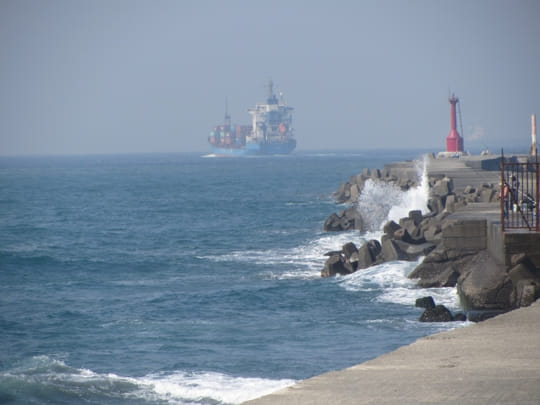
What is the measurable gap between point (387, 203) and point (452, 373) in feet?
84.1

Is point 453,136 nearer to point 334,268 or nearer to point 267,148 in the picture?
point 334,268

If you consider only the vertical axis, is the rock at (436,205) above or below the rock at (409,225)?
above

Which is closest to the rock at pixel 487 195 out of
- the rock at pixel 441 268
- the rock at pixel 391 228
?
the rock at pixel 391 228

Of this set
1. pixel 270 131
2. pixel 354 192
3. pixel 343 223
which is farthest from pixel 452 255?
pixel 270 131

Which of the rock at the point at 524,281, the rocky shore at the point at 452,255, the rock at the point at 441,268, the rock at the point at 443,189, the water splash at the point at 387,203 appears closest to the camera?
the rock at the point at 524,281

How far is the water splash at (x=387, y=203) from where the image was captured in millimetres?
30922

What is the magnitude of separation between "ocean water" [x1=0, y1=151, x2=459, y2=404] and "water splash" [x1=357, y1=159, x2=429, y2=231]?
0.44ft

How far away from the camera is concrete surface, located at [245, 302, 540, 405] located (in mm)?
7715

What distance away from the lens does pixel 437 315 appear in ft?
46.3

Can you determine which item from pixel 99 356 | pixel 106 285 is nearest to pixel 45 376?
pixel 99 356

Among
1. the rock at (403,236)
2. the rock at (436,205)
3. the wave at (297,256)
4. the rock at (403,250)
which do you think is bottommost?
the wave at (297,256)

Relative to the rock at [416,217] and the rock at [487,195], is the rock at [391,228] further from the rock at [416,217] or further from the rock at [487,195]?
the rock at [487,195]

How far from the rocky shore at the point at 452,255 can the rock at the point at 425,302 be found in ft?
1.70

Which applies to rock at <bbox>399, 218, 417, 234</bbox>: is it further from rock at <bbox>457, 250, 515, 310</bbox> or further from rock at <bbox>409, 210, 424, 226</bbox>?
rock at <bbox>457, 250, 515, 310</bbox>
